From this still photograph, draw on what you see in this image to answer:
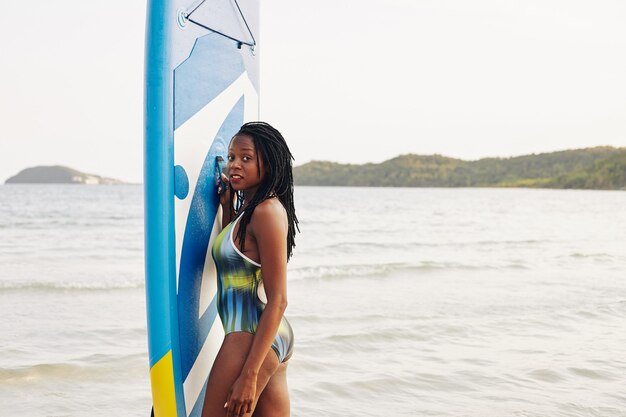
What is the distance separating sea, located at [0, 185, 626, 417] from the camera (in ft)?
15.1

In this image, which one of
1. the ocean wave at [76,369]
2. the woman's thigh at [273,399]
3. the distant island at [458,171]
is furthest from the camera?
the distant island at [458,171]

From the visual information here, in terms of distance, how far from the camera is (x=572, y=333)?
263 inches

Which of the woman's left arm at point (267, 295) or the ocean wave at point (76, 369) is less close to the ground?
the woman's left arm at point (267, 295)

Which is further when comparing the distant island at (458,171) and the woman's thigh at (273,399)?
the distant island at (458,171)

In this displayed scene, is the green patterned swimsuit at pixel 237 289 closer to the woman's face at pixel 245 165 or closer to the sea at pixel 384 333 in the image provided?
the woman's face at pixel 245 165

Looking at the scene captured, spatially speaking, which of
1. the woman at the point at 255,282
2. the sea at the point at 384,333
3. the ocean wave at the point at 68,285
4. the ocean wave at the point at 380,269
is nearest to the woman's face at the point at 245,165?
the woman at the point at 255,282

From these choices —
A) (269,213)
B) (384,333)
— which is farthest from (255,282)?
(384,333)

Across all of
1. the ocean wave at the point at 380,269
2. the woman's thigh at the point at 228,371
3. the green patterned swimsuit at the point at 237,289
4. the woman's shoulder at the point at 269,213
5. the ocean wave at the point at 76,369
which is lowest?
the ocean wave at the point at 380,269

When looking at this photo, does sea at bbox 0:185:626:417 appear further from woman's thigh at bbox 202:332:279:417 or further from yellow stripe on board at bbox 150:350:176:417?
woman's thigh at bbox 202:332:279:417

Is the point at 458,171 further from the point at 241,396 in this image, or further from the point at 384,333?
the point at 241,396

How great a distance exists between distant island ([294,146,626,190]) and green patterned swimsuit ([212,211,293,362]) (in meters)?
75.6

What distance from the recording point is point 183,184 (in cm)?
238

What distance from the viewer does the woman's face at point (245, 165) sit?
7.63ft

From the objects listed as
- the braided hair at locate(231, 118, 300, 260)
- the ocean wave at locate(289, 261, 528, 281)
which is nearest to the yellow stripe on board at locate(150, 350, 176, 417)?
the braided hair at locate(231, 118, 300, 260)
